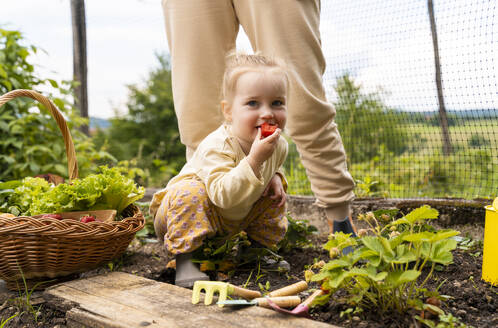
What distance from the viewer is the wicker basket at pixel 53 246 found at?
158 centimetres

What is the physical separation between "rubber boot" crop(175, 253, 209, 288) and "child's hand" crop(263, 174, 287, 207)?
0.45 meters

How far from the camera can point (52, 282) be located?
180cm

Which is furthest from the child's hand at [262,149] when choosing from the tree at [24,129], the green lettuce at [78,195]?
the tree at [24,129]

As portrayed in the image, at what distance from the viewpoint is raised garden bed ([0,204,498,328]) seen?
1.24 m

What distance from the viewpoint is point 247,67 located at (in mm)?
1819

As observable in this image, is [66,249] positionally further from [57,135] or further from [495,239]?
[57,135]

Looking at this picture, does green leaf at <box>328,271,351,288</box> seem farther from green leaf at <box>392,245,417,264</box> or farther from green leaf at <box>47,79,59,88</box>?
green leaf at <box>47,79,59,88</box>

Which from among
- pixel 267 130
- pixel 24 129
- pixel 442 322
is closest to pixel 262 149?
pixel 267 130

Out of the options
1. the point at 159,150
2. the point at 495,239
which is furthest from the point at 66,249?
the point at 159,150

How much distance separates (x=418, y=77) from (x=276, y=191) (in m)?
1.87

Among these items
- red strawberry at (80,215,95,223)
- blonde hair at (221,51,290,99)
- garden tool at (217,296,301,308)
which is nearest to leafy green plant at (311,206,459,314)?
garden tool at (217,296,301,308)

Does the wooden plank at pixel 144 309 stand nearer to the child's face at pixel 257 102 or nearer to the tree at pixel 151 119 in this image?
the child's face at pixel 257 102

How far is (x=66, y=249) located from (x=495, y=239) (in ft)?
5.19

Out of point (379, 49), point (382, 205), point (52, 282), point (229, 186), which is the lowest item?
point (52, 282)
